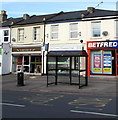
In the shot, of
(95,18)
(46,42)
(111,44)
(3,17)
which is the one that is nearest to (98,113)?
(111,44)

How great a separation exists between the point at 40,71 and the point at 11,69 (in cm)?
394

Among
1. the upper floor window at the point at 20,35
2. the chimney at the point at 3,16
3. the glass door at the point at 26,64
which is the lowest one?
the glass door at the point at 26,64

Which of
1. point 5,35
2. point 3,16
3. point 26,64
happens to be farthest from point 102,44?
point 3,16

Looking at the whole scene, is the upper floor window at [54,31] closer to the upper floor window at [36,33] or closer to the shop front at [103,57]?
the upper floor window at [36,33]

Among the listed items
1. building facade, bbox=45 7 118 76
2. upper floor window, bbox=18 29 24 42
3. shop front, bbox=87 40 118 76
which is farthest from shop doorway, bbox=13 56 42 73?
shop front, bbox=87 40 118 76

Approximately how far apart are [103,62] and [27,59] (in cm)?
935

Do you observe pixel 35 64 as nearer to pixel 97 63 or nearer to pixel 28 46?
pixel 28 46

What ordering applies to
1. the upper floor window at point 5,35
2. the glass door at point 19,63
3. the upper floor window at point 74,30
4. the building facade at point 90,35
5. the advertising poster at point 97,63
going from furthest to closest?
1. the upper floor window at point 5,35
2. the glass door at point 19,63
3. the upper floor window at point 74,30
4. the advertising poster at point 97,63
5. the building facade at point 90,35

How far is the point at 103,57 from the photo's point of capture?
1906cm

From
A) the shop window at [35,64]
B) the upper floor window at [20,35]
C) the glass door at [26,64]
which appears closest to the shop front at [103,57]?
the shop window at [35,64]

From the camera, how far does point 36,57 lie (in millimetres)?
22672

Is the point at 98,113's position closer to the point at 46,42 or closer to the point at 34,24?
the point at 46,42

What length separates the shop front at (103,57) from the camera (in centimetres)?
1847

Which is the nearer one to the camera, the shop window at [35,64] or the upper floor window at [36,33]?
the shop window at [35,64]
